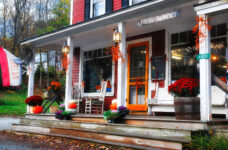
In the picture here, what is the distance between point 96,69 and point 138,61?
208cm

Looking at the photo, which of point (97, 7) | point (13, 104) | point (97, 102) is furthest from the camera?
point (13, 104)

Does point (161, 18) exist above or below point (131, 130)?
above

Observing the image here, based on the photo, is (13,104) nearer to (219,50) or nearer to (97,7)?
(97,7)

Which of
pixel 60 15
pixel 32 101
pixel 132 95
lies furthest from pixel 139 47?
pixel 60 15

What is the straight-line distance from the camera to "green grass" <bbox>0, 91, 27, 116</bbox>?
16062 millimetres

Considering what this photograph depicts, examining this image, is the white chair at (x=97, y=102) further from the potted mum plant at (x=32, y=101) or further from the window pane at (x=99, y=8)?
the window pane at (x=99, y=8)

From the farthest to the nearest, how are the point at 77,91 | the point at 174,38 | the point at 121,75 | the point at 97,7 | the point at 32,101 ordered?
the point at 97,7
the point at 77,91
the point at 32,101
the point at 174,38
the point at 121,75

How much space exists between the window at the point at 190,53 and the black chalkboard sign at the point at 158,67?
0.31 m

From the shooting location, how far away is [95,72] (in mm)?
10172

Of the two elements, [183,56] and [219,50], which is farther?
[183,56]

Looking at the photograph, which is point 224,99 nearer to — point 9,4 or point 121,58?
point 121,58

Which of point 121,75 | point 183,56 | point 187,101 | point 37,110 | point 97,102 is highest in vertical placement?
point 183,56

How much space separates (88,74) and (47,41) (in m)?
2.00

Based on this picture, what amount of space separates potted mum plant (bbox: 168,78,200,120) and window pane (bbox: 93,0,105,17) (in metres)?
5.95
